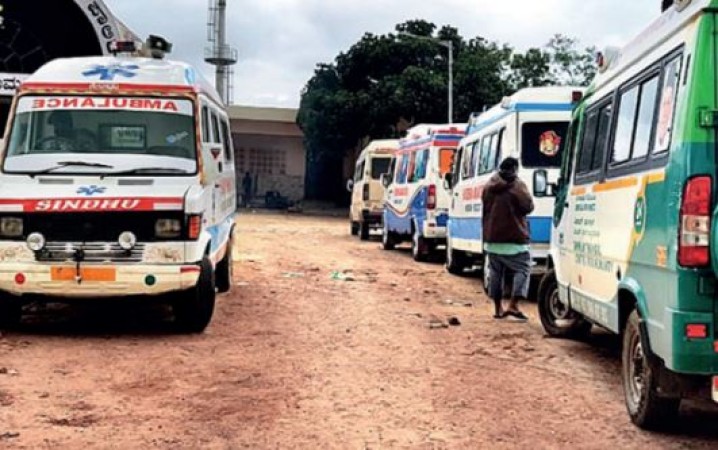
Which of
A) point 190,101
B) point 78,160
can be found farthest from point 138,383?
point 190,101

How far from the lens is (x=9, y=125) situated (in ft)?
31.9

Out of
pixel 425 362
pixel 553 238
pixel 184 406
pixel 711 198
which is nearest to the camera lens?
pixel 711 198

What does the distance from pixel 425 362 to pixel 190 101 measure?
384 cm

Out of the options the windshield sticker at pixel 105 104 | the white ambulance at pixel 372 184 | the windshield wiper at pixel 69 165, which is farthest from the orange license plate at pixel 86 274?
the white ambulance at pixel 372 184

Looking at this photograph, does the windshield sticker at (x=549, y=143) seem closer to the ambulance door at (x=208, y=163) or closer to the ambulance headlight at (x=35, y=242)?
the ambulance door at (x=208, y=163)

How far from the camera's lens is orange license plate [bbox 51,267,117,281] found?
8.60 metres

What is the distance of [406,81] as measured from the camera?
1476 inches

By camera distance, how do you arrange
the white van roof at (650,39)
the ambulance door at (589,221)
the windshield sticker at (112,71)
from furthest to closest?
the windshield sticker at (112,71)
the ambulance door at (589,221)
the white van roof at (650,39)

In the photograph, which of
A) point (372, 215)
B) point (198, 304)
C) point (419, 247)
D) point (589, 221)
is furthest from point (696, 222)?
point (372, 215)

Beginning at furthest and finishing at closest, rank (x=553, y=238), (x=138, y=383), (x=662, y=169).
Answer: (x=553, y=238) → (x=138, y=383) → (x=662, y=169)

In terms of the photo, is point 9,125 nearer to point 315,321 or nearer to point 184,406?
point 315,321

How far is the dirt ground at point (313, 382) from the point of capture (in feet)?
19.4

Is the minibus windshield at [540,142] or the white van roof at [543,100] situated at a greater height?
the white van roof at [543,100]

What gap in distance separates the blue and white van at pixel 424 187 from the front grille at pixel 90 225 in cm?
908
